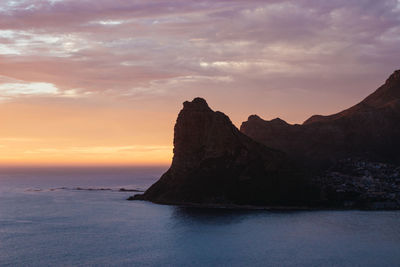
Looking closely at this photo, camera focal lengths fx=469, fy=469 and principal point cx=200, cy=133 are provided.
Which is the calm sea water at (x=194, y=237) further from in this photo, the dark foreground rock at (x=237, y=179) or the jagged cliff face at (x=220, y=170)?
the jagged cliff face at (x=220, y=170)

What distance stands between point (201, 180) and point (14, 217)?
68187 mm

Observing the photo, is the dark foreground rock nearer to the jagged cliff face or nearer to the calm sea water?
the jagged cliff face

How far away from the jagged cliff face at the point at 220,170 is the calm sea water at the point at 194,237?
15.1 meters

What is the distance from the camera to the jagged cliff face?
174150 mm

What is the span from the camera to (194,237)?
11731 cm

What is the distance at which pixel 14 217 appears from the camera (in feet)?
495

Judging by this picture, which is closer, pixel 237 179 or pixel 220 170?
pixel 237 179

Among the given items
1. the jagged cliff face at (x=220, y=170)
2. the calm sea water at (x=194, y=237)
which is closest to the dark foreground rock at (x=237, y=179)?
the jagged cliff face at (x=220, y=170)

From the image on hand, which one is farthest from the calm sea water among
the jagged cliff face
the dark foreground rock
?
the jagged cliff face

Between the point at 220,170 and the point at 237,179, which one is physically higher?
the point at 220,170

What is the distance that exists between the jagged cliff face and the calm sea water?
1515 cm

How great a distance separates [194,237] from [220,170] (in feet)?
226

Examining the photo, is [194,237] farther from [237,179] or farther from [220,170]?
[220,170]

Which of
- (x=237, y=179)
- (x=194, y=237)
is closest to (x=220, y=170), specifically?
(x=237, y=179)
